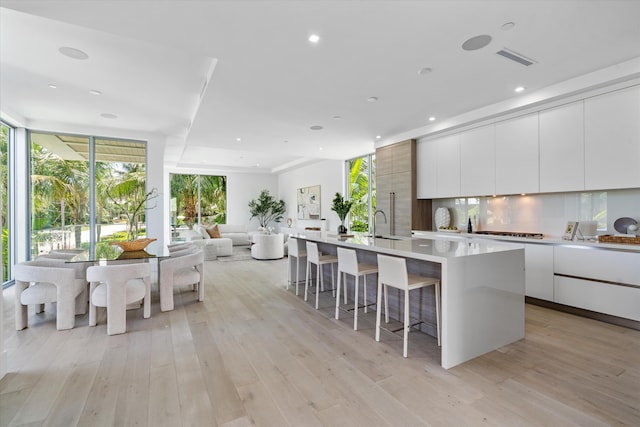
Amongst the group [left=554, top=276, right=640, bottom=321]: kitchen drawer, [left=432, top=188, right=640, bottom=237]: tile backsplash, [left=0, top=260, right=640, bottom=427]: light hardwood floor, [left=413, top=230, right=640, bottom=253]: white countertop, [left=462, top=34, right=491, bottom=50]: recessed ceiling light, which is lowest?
[left=0, top=260, right=640, bottom=427]: light hardwood floor

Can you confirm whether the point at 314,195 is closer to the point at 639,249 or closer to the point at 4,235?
the point at 4,235

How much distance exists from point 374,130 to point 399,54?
2.65 m

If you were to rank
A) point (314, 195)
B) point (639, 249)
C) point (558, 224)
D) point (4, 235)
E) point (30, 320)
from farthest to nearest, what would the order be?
point (314, 195) → point (4, 235) → point (558, 224) → point (30, 320) → point (639, 249)

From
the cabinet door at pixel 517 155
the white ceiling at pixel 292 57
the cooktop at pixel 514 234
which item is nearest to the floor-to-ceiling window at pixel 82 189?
the white ceiling at pixel 292 57

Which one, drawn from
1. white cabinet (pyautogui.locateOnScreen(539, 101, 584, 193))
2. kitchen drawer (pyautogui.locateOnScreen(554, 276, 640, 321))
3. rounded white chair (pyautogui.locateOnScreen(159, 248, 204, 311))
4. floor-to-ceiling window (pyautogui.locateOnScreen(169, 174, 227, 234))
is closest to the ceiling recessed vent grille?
white cabinet (pyautogui.locateOnScreen(539, 101, 584, 193))

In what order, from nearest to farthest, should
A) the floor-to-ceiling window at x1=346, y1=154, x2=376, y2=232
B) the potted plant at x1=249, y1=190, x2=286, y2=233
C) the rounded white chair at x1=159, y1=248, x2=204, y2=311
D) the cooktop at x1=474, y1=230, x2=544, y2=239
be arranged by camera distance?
the rounded white chair at x1=159, y1=248, x2=204, y2=311 < the cooktop at x1=474, y1=230, x2=544, y2=239 < the floor-to-ceiling window at x1=346, y1=154, x2=376, y2=232 < the potted plant at x1=249, y1=190, x2=286, y2=233

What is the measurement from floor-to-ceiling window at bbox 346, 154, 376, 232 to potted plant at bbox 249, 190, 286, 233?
453 cm

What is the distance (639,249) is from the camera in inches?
122

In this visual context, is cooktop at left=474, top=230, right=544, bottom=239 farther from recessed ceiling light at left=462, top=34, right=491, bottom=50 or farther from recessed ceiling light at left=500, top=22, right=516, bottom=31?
recessed ceiling light at left=500, top=22, right=516, bottom=31

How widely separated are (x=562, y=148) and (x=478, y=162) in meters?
1.13

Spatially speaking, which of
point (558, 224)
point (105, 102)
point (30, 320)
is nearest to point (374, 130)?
point (558, 224)

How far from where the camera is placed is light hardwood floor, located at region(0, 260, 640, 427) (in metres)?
1.87

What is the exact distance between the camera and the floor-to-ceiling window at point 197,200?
11.5 meters

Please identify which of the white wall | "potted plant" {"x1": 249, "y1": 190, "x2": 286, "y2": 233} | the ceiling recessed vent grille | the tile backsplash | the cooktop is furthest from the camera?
"potted plant" {"x1": 249, "y1": 190, "x2": 286, "y2": 233}
